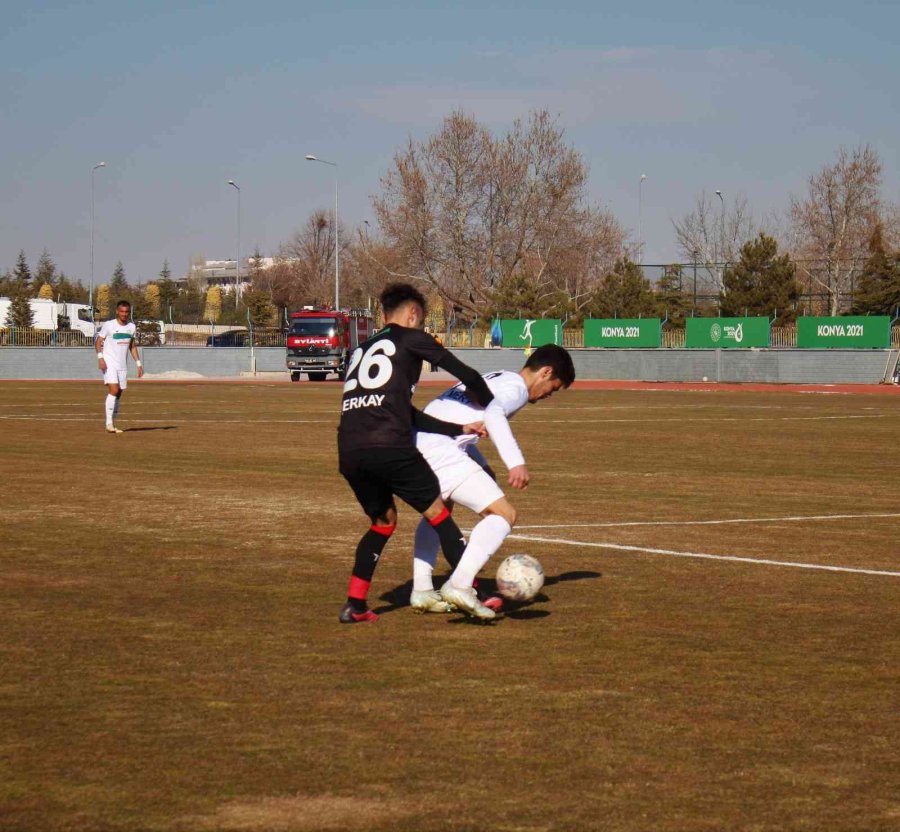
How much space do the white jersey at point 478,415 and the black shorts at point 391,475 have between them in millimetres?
251

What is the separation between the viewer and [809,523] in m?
12.5

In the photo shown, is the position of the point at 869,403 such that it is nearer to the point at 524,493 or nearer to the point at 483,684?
the point at 524,493

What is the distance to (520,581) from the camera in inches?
322

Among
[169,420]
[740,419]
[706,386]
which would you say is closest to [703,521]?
[740,419]

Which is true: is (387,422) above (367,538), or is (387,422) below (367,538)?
above

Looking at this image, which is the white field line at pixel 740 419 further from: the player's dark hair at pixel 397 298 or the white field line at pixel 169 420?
the player's dark hair at pixel 397 298

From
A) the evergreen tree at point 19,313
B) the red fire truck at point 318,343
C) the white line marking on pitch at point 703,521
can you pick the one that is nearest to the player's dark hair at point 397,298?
the white line marking on pitch at point 703,521

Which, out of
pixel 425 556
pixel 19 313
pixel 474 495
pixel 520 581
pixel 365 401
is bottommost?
pixel 520 581

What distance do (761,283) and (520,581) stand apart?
58304 millimetres

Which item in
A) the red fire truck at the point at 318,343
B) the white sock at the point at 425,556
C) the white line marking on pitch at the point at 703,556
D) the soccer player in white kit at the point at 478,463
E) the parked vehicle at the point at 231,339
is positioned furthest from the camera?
the parked vehicle at the point at 231,339

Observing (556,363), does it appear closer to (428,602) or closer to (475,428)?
(475,428)

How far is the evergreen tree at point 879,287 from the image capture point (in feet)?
207

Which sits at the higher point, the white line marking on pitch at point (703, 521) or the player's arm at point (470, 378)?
the player's arm at point (470, 378)

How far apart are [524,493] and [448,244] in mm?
71132
